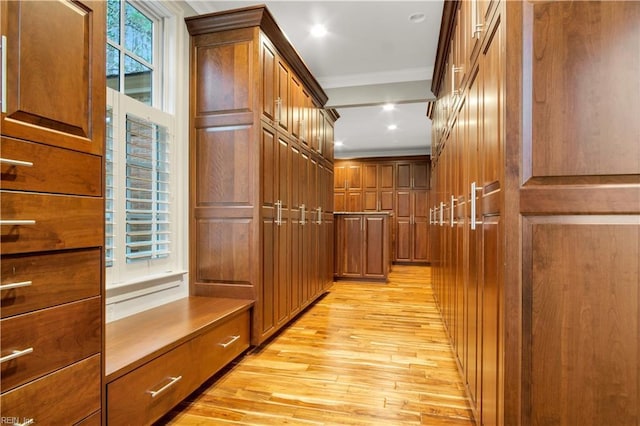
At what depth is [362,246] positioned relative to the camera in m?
5.44

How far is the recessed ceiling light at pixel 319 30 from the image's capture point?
3.09m

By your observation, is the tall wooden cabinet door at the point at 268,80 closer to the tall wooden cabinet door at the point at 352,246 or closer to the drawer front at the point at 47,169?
the drawer front at the point at 47,169

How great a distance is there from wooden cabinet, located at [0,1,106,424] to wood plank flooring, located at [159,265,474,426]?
0.79 meters

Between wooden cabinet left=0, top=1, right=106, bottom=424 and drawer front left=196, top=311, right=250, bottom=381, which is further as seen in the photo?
drawer front left=196, top=311, right=250, bottom=381

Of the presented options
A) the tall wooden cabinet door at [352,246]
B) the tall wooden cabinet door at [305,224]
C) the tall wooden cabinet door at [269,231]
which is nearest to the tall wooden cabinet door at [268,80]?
the tall wooden cabinet door at [269,231]

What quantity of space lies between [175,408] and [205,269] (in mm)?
1024

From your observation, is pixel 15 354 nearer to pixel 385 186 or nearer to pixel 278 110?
pixel 278 110

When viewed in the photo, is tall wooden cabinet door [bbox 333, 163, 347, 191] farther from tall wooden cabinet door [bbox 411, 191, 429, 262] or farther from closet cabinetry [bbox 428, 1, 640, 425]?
closet cabinetry [bbox 428, 1, 640, 425]

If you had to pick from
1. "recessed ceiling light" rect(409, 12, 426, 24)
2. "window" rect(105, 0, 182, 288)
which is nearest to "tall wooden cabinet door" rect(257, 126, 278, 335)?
"window" rect(105, 0, 182, 288)

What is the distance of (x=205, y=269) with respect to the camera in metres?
2.64

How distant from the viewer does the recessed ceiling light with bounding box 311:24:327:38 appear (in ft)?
10.1

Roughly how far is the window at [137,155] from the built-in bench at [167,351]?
0.34m

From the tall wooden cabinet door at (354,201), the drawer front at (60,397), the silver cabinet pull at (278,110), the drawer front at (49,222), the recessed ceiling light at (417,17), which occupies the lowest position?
the drawer front at (60,397)

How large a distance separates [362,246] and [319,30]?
10.6 feet
